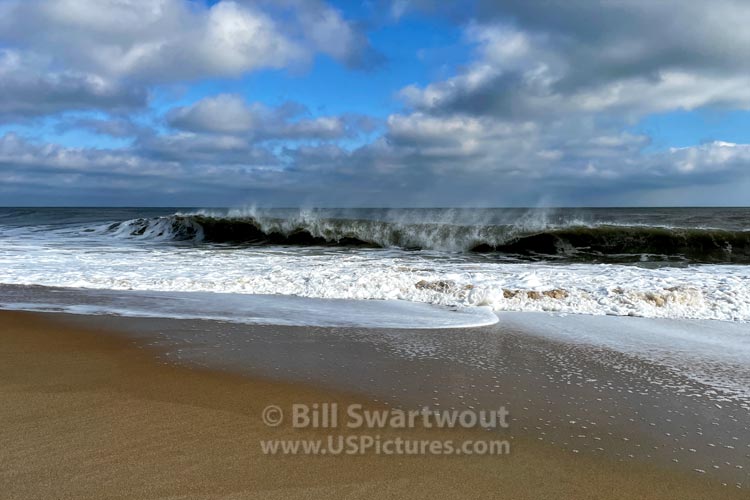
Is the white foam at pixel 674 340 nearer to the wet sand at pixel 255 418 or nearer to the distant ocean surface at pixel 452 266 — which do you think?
the distant ocean surface at pixel 452 266

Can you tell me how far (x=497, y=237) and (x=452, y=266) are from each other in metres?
7.20

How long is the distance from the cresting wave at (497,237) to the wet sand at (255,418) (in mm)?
11321

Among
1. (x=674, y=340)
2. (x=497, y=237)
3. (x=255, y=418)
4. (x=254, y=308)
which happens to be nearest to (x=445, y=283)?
(x=254, y=308)

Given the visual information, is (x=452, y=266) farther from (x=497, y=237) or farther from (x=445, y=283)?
(x=497, y=237)

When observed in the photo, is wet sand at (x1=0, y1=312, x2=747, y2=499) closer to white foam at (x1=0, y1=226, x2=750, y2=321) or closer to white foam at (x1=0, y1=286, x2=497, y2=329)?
white foam at (x1=0, y1=286, x2=497, y2=329)

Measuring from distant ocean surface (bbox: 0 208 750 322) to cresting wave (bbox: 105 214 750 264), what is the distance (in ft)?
0.15

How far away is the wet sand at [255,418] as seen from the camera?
96.3 inches

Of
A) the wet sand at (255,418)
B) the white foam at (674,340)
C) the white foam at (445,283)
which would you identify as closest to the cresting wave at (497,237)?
the white foam at (445,283)

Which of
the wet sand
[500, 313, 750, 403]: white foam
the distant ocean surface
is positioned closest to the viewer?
the wet sand

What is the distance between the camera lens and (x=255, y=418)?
3.24 m

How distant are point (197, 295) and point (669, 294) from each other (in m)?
7.09

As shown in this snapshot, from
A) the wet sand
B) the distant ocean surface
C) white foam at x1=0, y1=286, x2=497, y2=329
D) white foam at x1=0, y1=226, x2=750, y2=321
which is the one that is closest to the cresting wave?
the distant ocean surface

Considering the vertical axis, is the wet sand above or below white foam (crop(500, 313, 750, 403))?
below

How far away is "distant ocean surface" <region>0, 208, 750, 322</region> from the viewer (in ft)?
23.7
